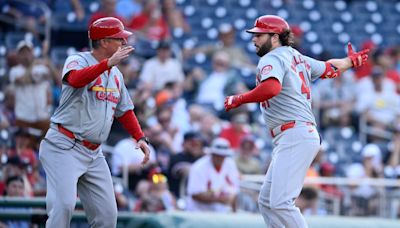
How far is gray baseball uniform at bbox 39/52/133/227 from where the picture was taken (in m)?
7.48

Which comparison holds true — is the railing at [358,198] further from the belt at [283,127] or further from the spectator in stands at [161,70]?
the belt at [283,127]

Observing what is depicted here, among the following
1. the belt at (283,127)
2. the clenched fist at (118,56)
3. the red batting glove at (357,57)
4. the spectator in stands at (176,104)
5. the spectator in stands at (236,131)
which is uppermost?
the clenched fist at (118,56)

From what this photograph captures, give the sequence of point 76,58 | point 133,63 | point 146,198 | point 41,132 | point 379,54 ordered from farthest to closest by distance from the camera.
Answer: point 379,54
point 133,63
point 41,132
point 146,198
point 76,58

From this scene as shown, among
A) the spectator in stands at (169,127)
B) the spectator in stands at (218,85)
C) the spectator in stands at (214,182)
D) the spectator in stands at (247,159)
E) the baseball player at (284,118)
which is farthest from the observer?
the spectator in stands at (218,85)

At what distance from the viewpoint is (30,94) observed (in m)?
11.9

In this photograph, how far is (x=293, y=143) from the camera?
771cm

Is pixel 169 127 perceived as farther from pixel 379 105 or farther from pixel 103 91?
pixel 103 91

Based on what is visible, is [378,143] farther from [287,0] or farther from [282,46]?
[282,46]

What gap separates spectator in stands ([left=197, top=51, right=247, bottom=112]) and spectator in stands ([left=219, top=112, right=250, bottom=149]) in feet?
2.30

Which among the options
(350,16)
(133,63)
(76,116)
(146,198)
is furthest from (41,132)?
(350,16)

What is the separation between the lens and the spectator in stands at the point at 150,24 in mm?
15086

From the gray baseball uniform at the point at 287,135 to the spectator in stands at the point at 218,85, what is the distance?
6092mm

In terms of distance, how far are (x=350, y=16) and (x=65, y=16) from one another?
481cm

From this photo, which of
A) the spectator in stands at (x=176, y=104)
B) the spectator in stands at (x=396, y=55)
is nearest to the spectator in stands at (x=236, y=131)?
the spectator in stands at (x=176, y=104)
